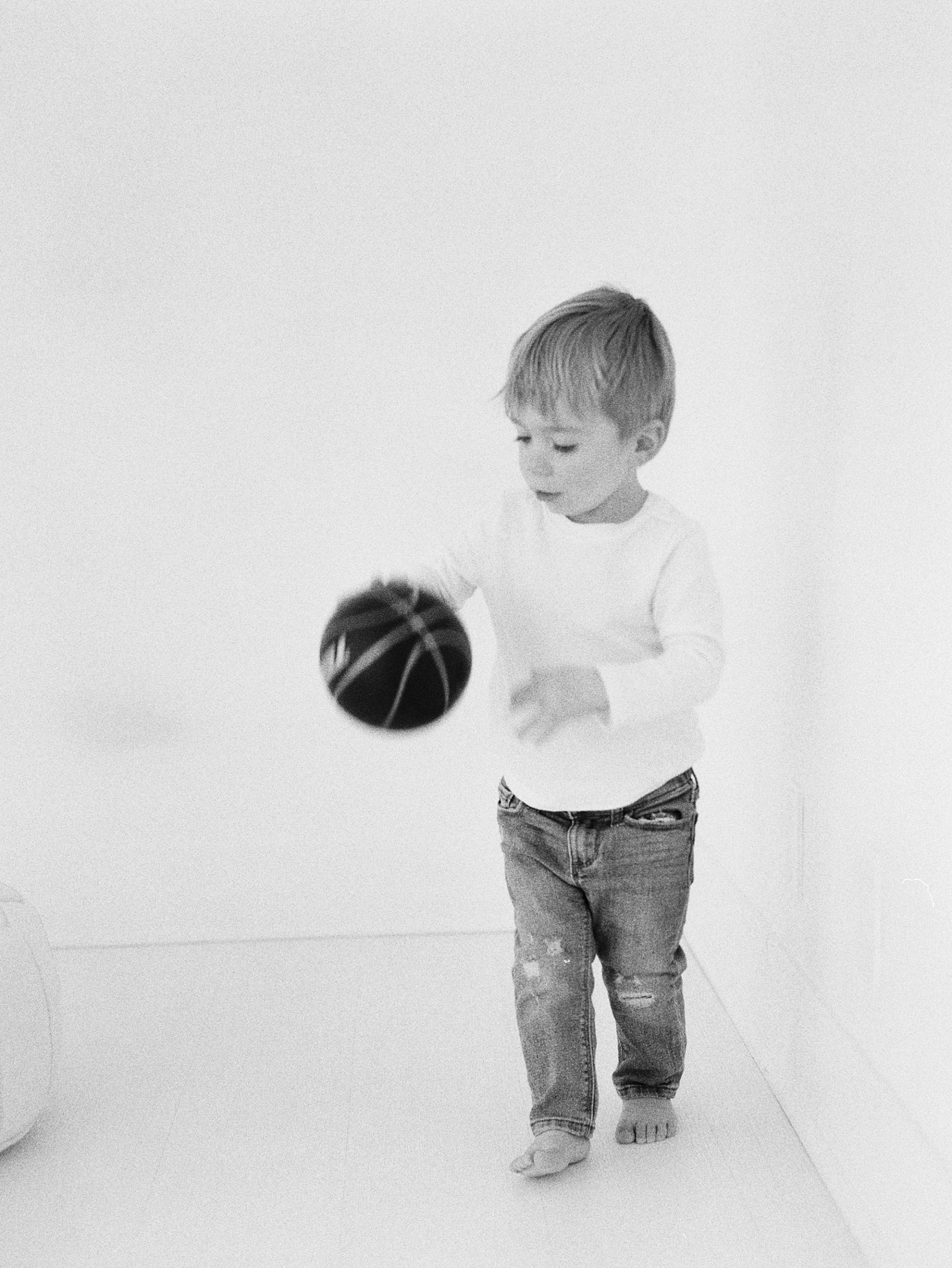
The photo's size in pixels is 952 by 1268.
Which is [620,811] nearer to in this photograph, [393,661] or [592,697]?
[592,697]

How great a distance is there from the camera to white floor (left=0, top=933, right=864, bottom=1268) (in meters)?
1.64

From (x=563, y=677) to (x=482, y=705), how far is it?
3.41 ft

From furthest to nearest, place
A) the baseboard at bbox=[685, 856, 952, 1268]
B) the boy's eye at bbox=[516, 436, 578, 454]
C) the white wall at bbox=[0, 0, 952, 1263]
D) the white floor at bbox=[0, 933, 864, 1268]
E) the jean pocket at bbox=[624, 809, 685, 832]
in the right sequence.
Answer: the white wall at bbox=[0, 0, 952, 1263] < the jean pocket at bbox=[624, 809, 685, 832] < the boy's eye at bbox=[516, 436, 578, 454] < the white floor at bbox=[0, 933, 864, 1268] < the baseboard at bbox=[685, 856, 952, 1268]

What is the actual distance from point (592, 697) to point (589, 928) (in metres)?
0.38

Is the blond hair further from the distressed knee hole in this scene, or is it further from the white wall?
the distressed knee hole

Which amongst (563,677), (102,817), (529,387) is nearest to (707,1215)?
(563,677)

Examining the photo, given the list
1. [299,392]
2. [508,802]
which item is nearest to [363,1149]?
[508,802]

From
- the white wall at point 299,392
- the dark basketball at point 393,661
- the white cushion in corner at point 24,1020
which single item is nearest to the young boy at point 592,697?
the dark basketball at point 393,661

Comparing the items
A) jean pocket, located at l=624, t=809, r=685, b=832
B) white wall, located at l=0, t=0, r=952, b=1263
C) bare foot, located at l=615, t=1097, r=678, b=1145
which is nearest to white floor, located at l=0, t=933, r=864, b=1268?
bare foot, located at l=615, t=1097, r=678, b=1145

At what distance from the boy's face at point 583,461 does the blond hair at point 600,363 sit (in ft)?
0.04

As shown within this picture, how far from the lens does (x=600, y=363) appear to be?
1719 mm

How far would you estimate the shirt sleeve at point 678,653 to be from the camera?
166 centimetres

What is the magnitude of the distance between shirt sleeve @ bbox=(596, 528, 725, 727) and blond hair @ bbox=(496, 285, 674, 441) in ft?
0.57

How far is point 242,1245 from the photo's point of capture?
1.64 metres
